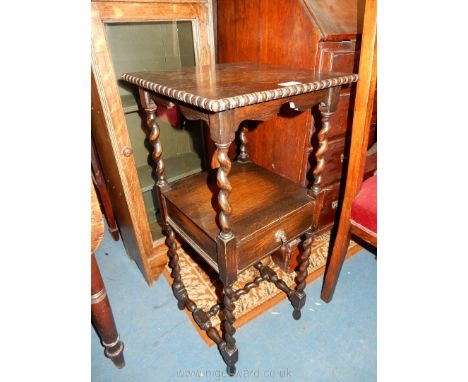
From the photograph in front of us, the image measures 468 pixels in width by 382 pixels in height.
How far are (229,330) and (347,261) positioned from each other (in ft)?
3.82

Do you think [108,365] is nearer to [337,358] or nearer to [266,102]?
[337,358]

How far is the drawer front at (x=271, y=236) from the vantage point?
119cm

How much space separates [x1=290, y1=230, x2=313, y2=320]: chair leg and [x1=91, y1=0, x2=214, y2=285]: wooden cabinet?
2.99 feet

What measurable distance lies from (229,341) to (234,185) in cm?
74

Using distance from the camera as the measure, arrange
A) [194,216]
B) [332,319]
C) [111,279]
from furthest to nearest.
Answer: [111,279] < [332,319] < [194,216]

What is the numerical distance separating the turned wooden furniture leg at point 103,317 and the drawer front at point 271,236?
0.59 metres

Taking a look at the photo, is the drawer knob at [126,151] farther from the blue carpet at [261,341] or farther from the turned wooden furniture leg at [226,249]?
the blue carpet at [261,341]

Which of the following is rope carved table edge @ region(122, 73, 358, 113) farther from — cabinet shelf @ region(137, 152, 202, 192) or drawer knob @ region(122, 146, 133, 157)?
cabinet shelf @ region(137, 152, 202, 192)

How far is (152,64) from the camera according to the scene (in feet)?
6.16

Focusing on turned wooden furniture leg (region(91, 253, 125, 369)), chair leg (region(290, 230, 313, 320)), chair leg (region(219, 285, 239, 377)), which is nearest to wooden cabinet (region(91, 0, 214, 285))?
turned wooden furniture leg (region(91, 253, 125, 369))

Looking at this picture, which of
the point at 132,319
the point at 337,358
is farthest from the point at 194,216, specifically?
the point at 337,358

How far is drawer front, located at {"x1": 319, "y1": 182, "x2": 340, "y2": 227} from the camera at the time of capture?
1.92 metres

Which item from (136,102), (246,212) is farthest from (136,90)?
(246,212)

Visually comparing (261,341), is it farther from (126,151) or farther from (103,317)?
(126,151)
